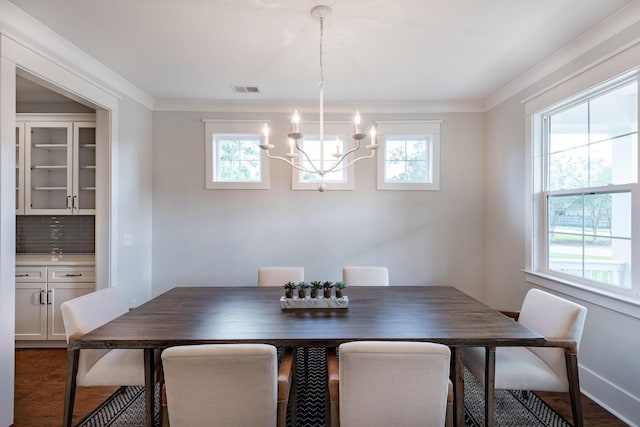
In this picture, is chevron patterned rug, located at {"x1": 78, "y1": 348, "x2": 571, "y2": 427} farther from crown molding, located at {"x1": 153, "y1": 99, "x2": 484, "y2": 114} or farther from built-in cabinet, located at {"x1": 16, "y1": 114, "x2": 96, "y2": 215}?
crown molding, located at {"x1": 153, "y1": 99, "x2": 484, "y2": 114}

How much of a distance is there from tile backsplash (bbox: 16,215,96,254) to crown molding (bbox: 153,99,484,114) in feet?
5.09

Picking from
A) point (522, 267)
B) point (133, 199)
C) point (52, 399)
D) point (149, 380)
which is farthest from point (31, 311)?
point (522, 267)

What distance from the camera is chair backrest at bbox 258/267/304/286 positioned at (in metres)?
2.79

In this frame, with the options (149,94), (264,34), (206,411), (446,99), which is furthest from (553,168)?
(149,94)

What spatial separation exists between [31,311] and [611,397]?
4824 millimetres

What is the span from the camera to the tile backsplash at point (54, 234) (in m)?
3.32

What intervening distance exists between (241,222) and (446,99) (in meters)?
2.78

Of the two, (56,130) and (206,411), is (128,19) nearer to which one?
(56,130)

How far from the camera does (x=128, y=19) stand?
2.08m

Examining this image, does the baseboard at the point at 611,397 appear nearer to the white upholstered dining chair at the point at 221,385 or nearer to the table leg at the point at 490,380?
the table leg at the point at 490,380

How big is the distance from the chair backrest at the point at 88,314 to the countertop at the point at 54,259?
1.23 m

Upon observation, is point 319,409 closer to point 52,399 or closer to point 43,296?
point 52,399

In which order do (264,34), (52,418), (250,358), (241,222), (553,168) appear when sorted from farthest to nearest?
(241,222) < (553,168) < (264,34) < (52,418) < (250,358)

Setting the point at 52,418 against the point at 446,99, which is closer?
the point at 52,418
